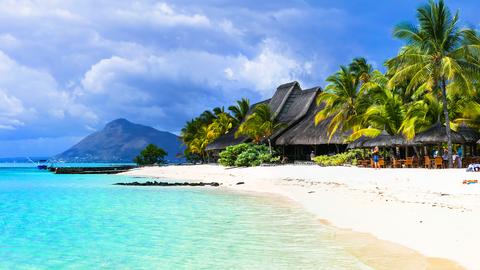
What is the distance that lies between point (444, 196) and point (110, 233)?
7.36m

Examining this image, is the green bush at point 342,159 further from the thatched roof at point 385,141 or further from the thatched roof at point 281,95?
the thatched roof at point 281,95

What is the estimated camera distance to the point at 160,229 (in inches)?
391

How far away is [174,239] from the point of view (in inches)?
338

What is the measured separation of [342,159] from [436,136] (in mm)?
6018

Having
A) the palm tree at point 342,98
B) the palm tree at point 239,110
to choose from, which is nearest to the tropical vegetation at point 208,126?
the palm tree at point 239,110

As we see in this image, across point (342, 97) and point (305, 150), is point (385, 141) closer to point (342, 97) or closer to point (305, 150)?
point (342, 97)

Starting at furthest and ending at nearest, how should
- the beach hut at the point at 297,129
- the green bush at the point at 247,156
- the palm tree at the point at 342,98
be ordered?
the green bush at the point at 247,156 < the beach hut at the point at 297,129 < the palm tree at the point at 342,98

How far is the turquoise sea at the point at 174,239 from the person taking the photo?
671cm

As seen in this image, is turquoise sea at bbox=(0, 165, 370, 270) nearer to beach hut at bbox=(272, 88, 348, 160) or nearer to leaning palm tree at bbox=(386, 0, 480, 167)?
leaning palm tree at bbox=(386, 0, 480, 167)

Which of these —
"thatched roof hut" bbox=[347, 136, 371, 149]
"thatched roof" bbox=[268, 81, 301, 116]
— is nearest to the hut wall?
"thatched roof" bbox=[268, 81, 301, 116]

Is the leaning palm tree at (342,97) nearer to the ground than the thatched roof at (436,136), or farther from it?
farther from it

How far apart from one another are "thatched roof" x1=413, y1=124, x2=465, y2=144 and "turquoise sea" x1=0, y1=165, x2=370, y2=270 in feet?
28.5

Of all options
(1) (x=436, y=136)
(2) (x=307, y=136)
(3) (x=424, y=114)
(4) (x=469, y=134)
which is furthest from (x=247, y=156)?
(4) (x=469, y=134)

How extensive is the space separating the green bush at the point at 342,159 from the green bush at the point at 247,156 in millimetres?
4918
